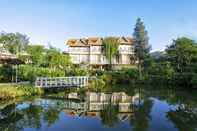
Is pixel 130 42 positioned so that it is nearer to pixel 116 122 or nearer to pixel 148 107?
pixel 148 107

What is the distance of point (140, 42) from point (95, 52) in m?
11.4

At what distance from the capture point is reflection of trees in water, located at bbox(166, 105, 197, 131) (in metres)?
17.9

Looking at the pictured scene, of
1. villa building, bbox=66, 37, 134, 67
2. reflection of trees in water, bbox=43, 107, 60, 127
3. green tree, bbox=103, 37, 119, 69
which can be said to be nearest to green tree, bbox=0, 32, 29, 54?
villa building, bbox=66, 37, 134, 67

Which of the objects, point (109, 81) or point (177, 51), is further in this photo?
point (177, 51)

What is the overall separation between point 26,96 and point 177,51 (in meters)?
36.0

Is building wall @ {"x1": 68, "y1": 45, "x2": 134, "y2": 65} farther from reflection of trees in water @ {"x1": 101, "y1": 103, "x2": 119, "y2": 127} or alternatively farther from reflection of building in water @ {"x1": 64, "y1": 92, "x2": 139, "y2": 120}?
reflection of trees in water @ {"x1": 101, "y1": 103, "x2": 119, "y2": 127}

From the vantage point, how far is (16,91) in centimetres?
2652

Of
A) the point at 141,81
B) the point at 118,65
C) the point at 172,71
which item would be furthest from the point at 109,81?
the point at 118,65

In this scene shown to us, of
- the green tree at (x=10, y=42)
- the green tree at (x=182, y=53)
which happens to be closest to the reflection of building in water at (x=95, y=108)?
the green tree at (x=182, y=53)

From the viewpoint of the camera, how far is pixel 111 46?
224 ft

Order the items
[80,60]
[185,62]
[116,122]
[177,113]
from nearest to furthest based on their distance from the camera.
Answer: [116,122]
[177,113]
[185,62]
[80,60]

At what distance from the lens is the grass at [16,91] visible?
82.4 ft

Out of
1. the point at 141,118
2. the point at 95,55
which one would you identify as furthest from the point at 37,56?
the point at 141,118

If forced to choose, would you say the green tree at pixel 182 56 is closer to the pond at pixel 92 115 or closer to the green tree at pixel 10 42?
the pond at pixel 92 115
